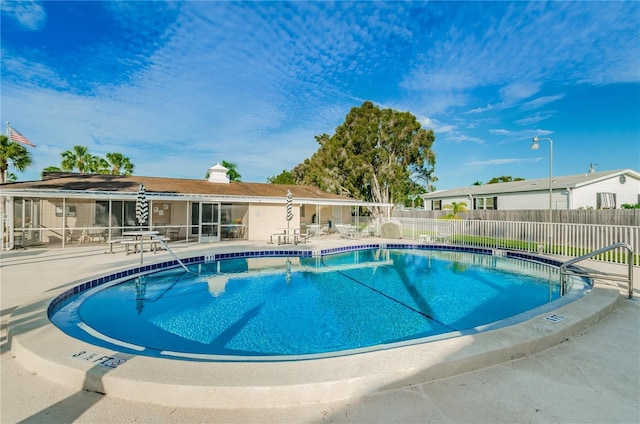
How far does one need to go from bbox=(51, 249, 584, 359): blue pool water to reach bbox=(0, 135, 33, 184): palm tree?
16676 mm

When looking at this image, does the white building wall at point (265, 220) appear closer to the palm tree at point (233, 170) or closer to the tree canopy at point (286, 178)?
the palm tree at point (233, 170)

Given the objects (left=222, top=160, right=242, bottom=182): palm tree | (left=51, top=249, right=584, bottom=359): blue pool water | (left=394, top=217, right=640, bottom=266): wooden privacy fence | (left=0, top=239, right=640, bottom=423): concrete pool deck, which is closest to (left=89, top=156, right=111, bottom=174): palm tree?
(left=222, top=160, right=242, bottom=182): palm tree

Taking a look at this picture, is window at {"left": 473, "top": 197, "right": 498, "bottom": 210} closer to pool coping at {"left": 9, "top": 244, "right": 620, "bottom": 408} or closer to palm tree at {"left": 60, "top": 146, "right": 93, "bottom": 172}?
pool coping at {"left": 9, "top": 244, "right": 620, "bottom": 408}

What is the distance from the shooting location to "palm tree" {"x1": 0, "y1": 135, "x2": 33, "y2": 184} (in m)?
17.3

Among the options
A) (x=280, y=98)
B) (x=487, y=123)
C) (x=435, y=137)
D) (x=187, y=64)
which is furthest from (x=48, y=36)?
(x=487, y=123)

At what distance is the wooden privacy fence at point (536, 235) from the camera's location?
10570mm

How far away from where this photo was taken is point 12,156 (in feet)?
57.5

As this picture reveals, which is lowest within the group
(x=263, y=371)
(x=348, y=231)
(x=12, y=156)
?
(x=263, y=371)

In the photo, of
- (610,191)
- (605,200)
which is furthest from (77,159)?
(610,191)

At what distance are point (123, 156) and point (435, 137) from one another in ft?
110

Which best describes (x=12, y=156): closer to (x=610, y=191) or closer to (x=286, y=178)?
(x=286, y=178)

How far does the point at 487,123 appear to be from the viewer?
97.6 ft

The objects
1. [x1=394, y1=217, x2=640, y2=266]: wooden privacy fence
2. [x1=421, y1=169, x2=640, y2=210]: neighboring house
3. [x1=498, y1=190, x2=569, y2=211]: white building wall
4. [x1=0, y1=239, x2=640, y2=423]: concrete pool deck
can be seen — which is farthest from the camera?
[x1=498, y1=190, x2=569, y2=211]: white building wall

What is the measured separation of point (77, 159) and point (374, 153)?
29471mm
